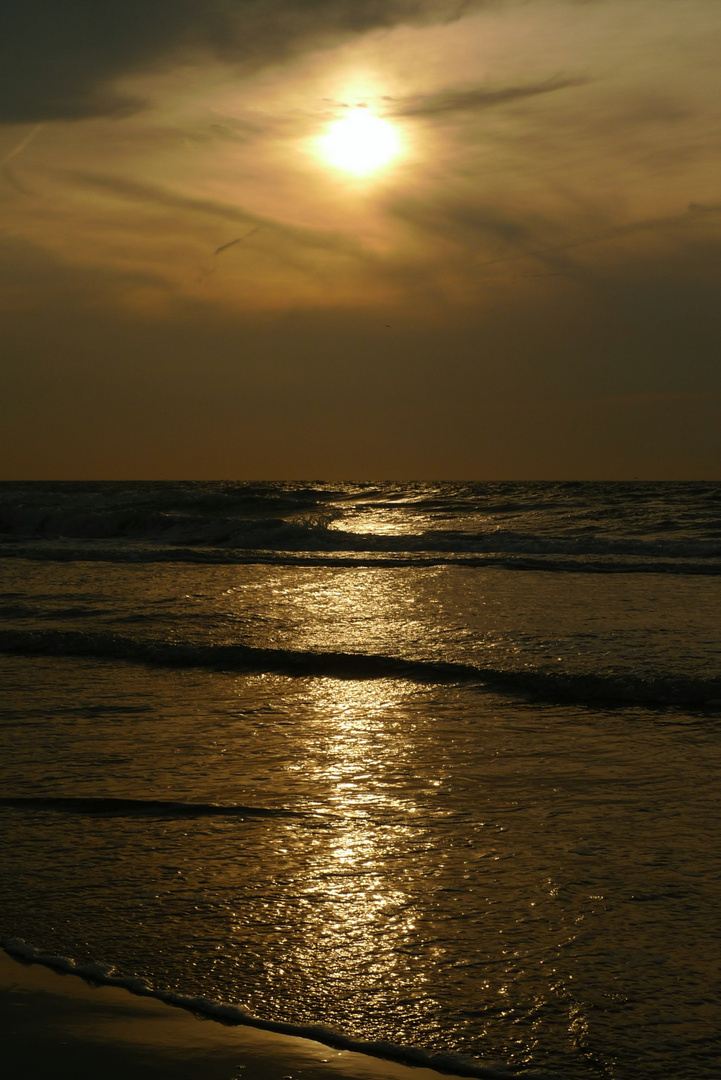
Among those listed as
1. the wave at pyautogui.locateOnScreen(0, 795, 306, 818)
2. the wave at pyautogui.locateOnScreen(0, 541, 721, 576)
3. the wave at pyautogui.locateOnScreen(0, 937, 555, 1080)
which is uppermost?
the wave at pyautogui.locateOnScreen(0, 541, 721, 576)

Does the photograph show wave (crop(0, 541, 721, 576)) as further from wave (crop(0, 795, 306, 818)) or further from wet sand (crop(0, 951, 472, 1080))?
wet sand (crop(0, 951, 472, 1080))

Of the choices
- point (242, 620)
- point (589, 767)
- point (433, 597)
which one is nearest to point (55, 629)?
point (242, 620)

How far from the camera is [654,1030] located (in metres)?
2.81

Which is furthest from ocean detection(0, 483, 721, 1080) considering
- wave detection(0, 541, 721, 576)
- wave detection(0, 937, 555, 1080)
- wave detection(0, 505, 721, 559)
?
wave detection(0, 505, 721, 559)

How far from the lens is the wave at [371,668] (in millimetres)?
7090

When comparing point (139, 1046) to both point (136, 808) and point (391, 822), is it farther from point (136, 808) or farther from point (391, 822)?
point (136, 808)

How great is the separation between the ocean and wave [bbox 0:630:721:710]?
0.03 m

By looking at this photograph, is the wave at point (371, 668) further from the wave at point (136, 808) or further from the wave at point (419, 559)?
the wave at point (419, 559)

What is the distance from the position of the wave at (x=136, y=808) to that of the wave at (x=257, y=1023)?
1.31 meters

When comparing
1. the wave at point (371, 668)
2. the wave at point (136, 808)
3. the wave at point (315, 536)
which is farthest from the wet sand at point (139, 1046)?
the wave at point (315, 536)

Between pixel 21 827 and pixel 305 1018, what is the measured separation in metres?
2.16

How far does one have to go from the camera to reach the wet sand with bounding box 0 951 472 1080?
104 inches

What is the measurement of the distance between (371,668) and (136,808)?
3706 millimetres

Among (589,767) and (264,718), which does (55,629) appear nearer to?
(264,718)
